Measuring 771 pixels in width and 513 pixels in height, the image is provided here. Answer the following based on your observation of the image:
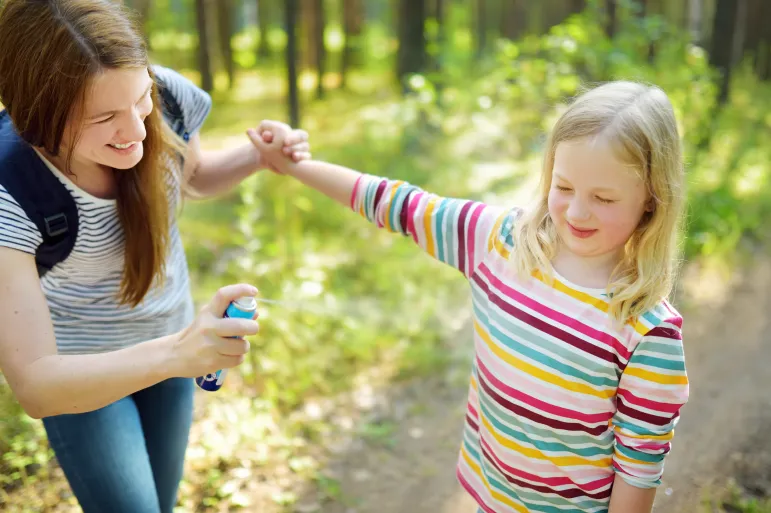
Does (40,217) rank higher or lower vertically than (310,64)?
higher

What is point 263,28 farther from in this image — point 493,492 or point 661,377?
point 661,377

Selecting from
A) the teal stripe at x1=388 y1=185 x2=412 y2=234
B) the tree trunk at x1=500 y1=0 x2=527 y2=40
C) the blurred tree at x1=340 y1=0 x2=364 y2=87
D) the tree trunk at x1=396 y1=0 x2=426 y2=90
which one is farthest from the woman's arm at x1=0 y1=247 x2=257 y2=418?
the tree trunk at x1=500 y1=0 x2=527 y2=40

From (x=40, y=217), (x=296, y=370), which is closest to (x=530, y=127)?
(x=296, y=370)

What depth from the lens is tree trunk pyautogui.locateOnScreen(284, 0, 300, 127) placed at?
6.61 m

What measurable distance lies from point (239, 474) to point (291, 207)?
261 centimetres

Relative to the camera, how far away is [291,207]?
535 cm

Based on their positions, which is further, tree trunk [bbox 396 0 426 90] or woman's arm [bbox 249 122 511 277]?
tree trunk [bbox 396 0 426 90]

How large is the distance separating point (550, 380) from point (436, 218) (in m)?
0.54

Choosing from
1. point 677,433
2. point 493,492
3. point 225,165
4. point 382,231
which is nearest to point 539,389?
point 493,492

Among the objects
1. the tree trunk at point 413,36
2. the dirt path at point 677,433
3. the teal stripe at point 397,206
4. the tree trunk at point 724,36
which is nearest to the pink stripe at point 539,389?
the teal stripe at point 397,206

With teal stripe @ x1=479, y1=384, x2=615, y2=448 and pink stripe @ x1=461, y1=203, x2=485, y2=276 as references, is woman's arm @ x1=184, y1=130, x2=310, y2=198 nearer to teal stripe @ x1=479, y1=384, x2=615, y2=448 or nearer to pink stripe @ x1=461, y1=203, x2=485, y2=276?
pink stripe @ x1=461, y1=203, x2=485, y2=276

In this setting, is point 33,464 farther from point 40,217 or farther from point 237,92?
point 237,92

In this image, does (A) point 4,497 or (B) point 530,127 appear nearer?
(A) point 4,497

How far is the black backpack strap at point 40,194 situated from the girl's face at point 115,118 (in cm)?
10
